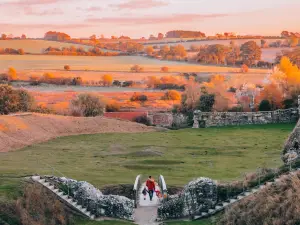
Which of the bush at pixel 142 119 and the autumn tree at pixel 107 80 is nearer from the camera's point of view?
the bush at pixel 142 119

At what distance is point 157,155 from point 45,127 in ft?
64.6

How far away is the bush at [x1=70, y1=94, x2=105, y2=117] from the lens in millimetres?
81125

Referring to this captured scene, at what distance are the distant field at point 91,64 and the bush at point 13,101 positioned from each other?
56.5 m

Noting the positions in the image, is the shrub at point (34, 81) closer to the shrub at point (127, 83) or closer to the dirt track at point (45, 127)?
the shrub at point (127, 83)

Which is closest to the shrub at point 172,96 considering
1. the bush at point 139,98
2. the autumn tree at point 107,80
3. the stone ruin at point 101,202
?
the bush at point 139,98

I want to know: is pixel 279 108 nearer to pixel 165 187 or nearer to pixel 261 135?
pixel 261 135

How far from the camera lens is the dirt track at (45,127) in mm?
57322

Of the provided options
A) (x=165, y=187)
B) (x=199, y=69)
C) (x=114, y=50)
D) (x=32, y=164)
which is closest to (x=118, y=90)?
(x=199, y=69)

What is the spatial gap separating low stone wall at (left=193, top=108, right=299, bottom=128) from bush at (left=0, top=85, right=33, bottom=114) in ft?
76.3

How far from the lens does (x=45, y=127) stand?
6388cm

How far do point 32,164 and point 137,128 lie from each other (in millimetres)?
28051

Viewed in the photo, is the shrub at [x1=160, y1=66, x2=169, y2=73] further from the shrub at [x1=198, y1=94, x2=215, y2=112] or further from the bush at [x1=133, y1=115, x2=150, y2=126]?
the shrub at [x1=198, y1=94, x2=215, y2=112]

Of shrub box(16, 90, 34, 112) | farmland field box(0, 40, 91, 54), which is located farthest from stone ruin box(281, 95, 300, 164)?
farmland field box(0, 40, 91, 54)

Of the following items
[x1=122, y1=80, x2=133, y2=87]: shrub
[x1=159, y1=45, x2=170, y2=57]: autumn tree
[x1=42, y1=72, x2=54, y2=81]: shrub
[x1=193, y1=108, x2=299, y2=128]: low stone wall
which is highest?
[x1=159, y1=45, x2=170, y2=57]: autumn tree
